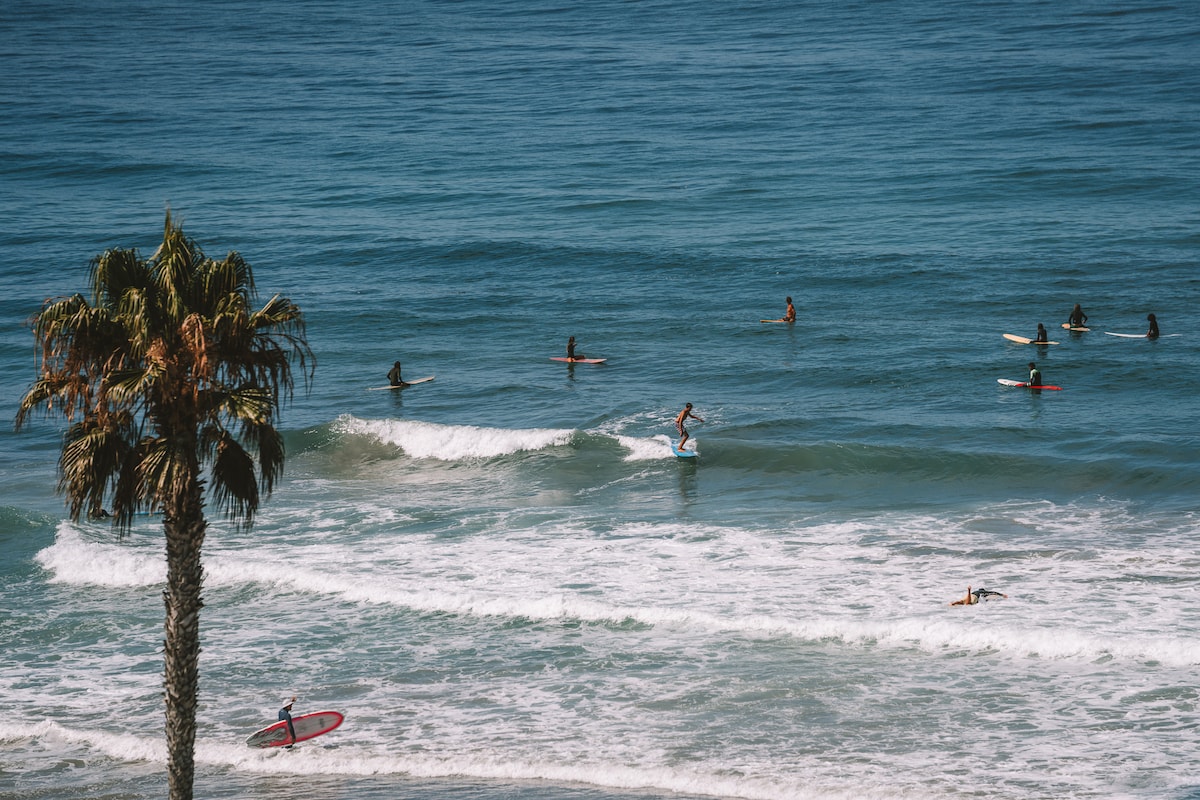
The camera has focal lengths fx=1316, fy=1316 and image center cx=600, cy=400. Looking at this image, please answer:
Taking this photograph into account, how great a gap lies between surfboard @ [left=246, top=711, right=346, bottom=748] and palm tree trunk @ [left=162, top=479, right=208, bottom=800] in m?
6.21

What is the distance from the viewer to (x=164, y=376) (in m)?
13.7

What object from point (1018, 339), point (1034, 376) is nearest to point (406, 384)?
point (1034, 376)

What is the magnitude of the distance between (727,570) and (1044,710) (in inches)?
335

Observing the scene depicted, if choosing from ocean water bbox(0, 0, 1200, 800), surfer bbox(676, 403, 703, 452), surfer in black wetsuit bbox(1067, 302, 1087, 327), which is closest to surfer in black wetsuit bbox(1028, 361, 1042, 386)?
ocean water bbox(0, 0, 1200, 800)

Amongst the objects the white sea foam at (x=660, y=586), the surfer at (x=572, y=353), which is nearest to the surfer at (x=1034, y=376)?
the white sea foam at (x=660, y=586)

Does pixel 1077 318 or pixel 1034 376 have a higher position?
pixel 1077 318

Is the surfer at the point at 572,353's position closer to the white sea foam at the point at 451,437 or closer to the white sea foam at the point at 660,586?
the white sea foam at the point at 451,437

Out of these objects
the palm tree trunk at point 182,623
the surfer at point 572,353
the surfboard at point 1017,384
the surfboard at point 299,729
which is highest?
the surfer at point 572,353

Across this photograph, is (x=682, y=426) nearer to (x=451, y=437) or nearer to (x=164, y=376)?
(x=451, y=437)

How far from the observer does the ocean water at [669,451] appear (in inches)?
877

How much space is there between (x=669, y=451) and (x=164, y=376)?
972 inches

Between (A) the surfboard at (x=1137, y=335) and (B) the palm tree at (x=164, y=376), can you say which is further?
(A) the surfboard at (x=1137, y=335)

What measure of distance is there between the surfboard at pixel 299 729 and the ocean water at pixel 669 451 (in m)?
0.23

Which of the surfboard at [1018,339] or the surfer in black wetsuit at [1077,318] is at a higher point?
the surfer in black wetsuit at [1077,318]
